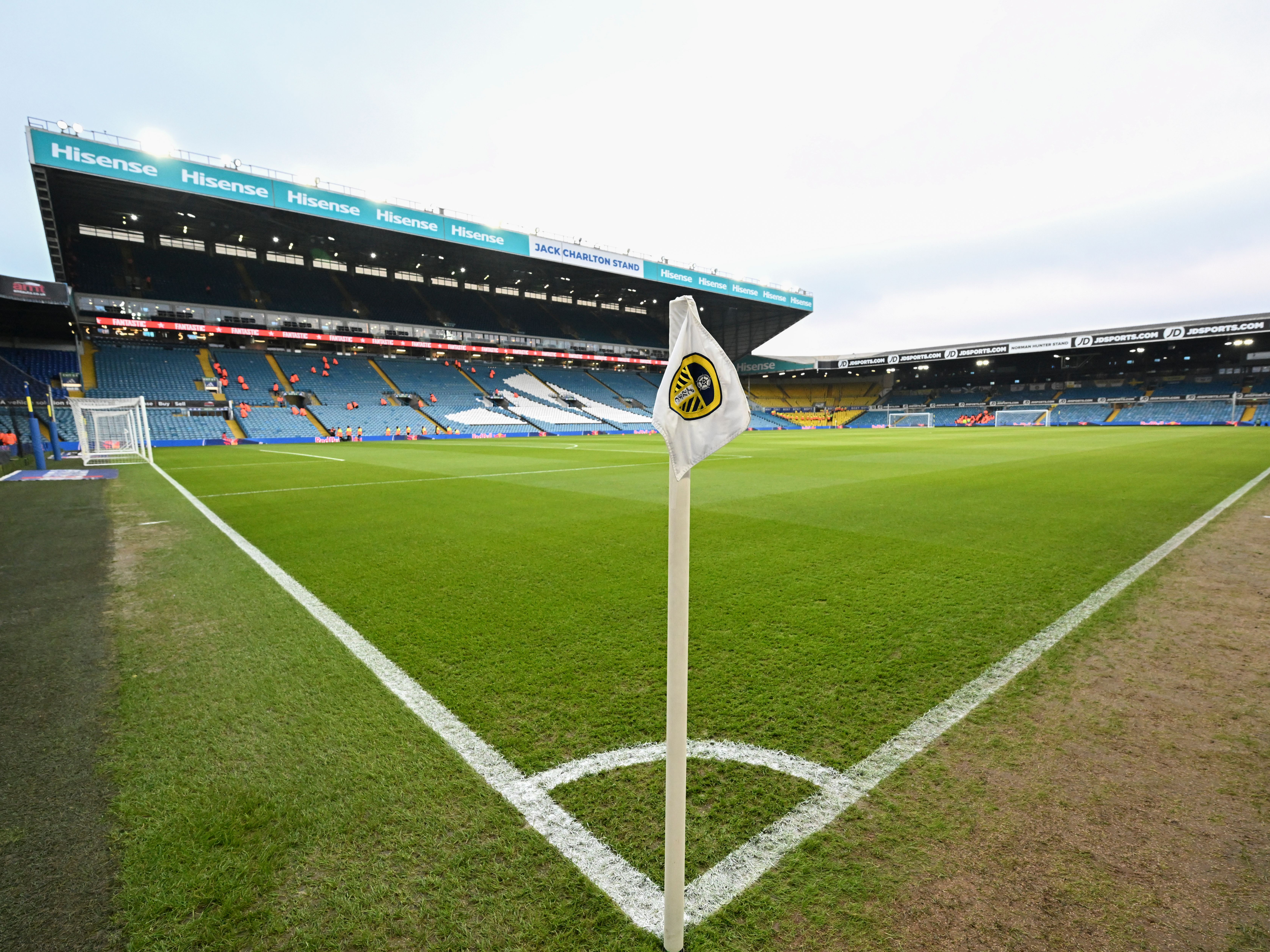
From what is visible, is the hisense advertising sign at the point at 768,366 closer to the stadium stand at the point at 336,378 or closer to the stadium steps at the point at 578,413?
the stadium steps at the point at 578,413

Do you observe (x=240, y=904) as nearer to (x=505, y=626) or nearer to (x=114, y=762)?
(x=114, y=762)

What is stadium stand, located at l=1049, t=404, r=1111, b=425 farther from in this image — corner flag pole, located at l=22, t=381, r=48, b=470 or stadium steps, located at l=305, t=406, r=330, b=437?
corner flag pole, located at l=22, t=381, r=48, b=470

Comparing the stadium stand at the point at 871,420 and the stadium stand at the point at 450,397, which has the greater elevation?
the stadium stand at the point at 450,397

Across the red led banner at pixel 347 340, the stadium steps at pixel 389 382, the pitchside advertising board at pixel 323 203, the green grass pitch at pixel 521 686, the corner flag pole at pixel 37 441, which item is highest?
the pitchside advertising board at pixel 323 203

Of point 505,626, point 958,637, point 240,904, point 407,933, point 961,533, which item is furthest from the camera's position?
point 961,533

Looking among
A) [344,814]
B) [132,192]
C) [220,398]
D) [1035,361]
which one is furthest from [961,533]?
[1035,361]

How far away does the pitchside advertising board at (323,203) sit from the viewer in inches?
905

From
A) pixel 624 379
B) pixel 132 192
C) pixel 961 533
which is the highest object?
pixel 132 192

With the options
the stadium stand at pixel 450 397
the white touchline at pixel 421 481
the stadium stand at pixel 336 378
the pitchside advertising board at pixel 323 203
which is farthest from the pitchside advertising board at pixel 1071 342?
the white touchline at pixel 421 481

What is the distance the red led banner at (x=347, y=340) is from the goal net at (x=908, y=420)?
2732cm

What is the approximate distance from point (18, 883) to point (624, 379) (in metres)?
58.5

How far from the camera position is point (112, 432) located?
24.4 m

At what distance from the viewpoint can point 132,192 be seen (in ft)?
88.8

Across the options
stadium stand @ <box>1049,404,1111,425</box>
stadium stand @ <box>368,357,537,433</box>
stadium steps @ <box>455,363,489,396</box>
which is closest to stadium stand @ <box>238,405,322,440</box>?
stadium stand @ <box>368,357,537,433</box>
